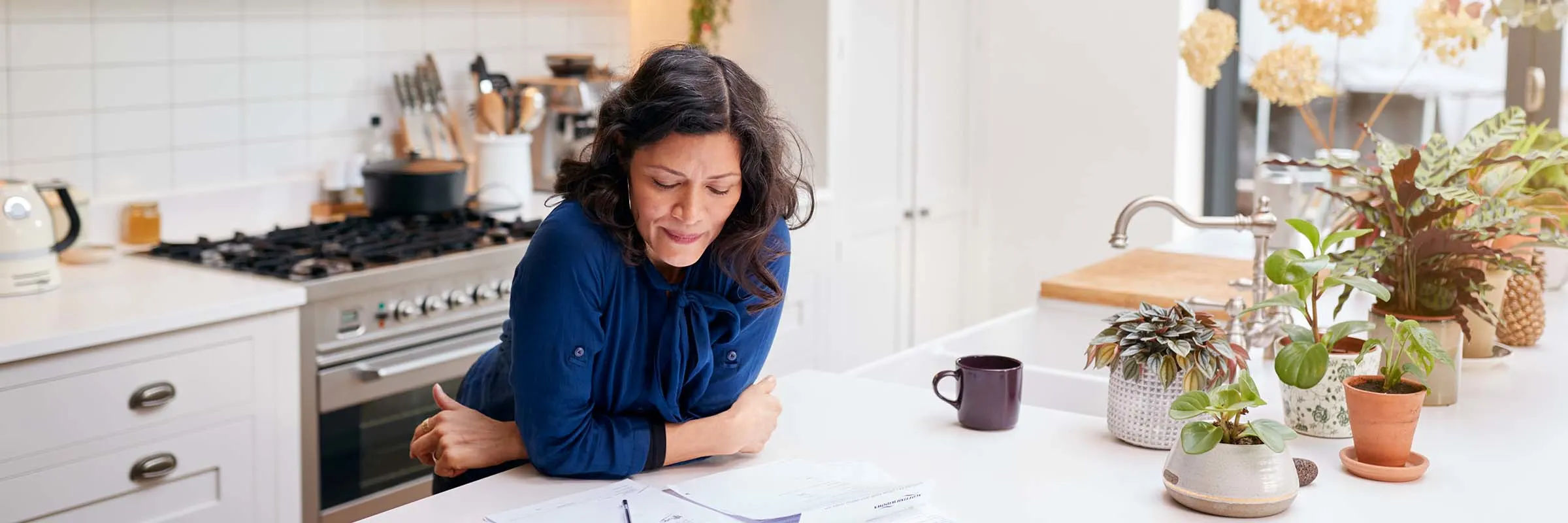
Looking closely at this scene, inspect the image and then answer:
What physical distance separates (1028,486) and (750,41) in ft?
9.24

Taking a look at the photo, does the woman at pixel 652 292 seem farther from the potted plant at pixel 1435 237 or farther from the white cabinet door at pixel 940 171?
the white cabinet door at pixel 940 171

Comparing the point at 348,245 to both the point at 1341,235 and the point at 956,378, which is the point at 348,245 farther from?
the point at 1341,235

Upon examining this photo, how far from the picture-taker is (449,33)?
373 cm

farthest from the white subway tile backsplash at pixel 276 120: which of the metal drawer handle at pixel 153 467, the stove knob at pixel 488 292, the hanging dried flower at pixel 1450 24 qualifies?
the hanging dried flower at pixel 1450 24

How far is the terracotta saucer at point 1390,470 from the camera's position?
1.59 m

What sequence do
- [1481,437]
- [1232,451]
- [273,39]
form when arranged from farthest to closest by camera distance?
[273,39]
[1481,437]
[1232,451]

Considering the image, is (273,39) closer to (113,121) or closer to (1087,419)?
(113,121)

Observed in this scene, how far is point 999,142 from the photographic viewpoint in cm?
471

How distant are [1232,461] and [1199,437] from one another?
0.14 feet

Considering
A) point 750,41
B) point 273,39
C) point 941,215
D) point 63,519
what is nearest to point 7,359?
point 63,519

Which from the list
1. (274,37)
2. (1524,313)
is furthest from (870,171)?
(1524,313)

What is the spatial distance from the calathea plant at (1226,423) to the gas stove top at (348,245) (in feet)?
5.79

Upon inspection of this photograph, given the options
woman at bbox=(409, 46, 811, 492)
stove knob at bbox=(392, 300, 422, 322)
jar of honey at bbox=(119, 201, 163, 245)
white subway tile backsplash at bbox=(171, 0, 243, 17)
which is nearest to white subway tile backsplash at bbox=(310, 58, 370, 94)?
white subway tile backsplash at bbox=(171, 0, 243, 17)

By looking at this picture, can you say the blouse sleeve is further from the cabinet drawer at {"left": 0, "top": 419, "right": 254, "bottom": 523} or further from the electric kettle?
the electric kettle
